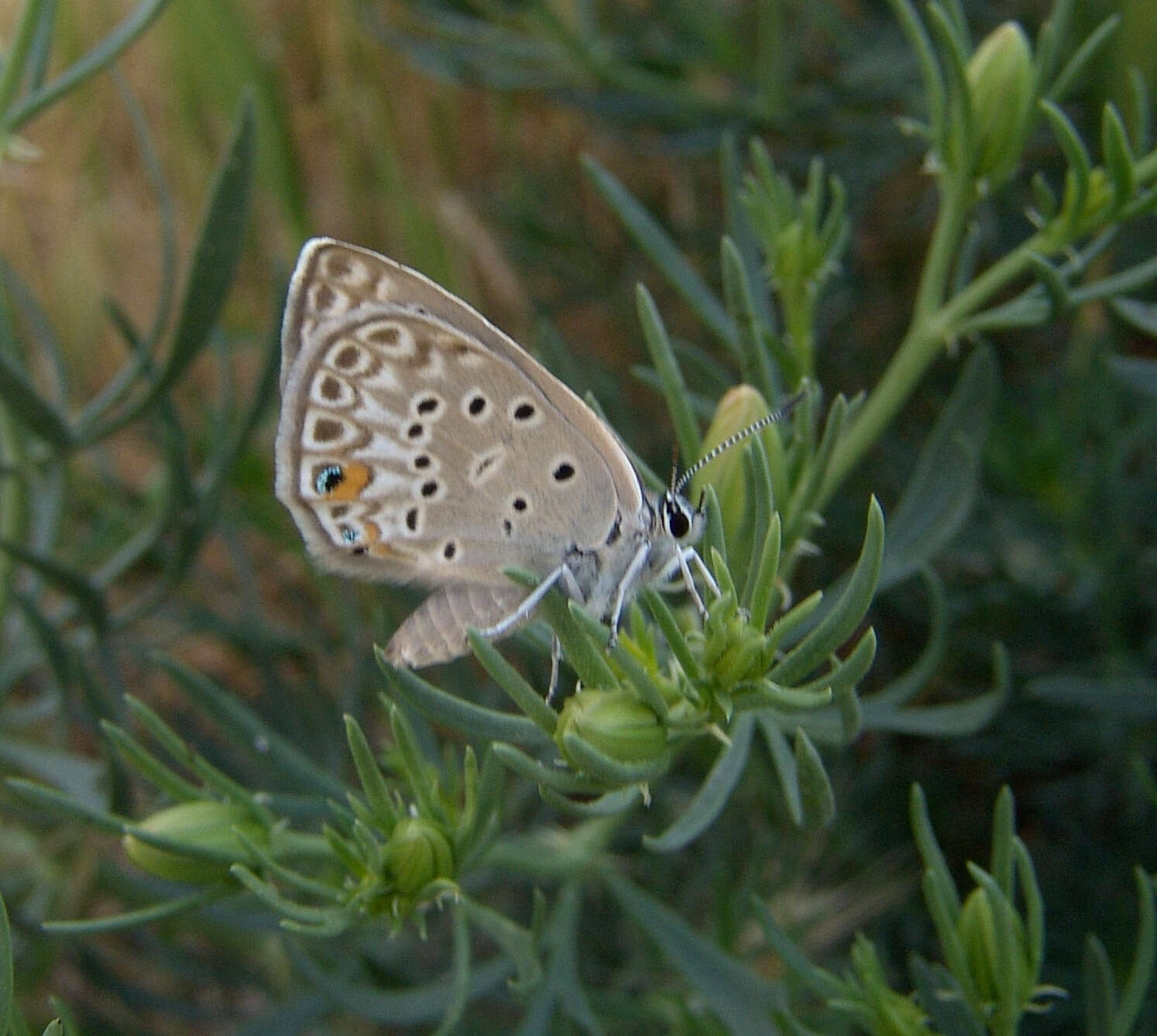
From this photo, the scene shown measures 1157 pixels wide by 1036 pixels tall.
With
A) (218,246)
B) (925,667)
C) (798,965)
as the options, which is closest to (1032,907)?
(798,965)

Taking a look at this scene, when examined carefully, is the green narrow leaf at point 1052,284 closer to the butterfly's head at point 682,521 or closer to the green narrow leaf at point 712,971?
the butterfly's head at point 682,521

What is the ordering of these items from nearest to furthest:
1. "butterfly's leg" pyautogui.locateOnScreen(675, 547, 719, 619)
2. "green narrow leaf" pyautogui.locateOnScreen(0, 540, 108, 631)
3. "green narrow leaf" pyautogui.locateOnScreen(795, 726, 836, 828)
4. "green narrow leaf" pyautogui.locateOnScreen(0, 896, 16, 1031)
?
"green narrow leaf" pyautogui.locateOnScreen(0, 896, 16, 1031) < "green narrow leaf" pyautogui.locateOnScreen(795, 726, 836, 828) < "butterfly's leg" pyautogui.locateOnScreen(675, 547, 719, 619) < "green narrow leaf" pyautogui.locateOnScreen(0, 540, 108, 631)

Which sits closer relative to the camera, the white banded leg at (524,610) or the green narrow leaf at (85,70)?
the white banded leg at (524,610)

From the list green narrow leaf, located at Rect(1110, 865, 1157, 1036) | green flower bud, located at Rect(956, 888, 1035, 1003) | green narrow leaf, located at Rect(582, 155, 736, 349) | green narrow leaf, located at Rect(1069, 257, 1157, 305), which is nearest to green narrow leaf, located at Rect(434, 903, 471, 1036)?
green flower bud, located at Rect(956, 888, 1035, 1003)

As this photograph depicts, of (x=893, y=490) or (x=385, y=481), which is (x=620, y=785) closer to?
(x=385, y=481)

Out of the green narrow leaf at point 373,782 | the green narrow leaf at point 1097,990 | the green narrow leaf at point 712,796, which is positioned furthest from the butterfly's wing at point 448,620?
the green narrow leaf at point 1097,990

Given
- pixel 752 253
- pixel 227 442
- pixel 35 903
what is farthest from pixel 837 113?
pixel 35 903

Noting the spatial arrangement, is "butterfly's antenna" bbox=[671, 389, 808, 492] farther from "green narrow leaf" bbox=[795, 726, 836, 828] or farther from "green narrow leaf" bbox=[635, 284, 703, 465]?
"green narrow leaf" bbox=[795, 726, 836, 828]

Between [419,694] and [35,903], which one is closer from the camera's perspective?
[419,694]
